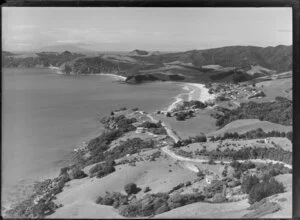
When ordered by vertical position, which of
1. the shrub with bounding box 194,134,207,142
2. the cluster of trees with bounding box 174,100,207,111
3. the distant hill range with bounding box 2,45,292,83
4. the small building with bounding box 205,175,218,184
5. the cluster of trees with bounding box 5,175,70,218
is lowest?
the cluster of trees with bounding box 5,175,70,218

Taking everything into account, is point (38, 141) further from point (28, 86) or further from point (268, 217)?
point (268, 217)

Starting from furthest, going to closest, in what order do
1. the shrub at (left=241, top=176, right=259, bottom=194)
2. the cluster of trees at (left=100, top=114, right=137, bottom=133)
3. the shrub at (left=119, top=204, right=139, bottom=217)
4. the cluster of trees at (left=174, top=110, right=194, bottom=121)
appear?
1. the cluster of trees at (left=174, top=110, right=194, bottom=121)
2. the cluster of trees at (left=100, top=114, right=137, bottom=133)
3. the shrub at (left=241, top=176, right=259, bottom=194)
4. the shrub at (left=119, top=204, right=139, bottom=217)

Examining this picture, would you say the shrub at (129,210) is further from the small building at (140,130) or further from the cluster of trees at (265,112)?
the cluster of trees at (265,112)

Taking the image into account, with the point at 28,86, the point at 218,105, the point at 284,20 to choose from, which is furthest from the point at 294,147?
the point at 28,86

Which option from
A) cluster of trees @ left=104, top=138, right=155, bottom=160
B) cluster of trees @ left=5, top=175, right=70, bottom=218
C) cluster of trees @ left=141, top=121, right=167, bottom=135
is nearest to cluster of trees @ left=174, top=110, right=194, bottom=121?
cluster of trees @ left=141, top=121, right=167, bottom=135

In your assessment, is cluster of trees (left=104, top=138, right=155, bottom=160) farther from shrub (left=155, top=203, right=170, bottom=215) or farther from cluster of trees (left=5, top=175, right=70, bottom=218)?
shrub (left=155, top=203, right=170, bottom=215)

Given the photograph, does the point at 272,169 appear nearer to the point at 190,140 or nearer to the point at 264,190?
the point at 264,190
